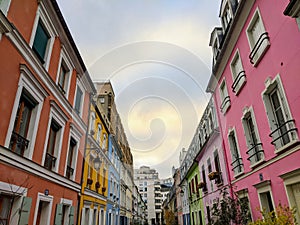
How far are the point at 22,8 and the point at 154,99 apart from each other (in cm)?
700

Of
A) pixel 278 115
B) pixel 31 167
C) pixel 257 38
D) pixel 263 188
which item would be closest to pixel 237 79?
pixel 257 38

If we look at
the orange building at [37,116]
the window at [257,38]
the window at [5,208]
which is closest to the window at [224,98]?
the window at [257,38]

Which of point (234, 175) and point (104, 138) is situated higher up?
point (104, 138)

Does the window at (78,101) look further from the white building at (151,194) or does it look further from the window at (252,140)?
the white building at (151,194)

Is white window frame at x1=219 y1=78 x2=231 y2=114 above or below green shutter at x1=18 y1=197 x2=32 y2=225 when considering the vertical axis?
above

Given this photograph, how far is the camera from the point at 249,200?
8.63 m

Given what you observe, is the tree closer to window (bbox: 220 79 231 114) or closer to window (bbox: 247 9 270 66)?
window (bbox: 220 79 231 114)

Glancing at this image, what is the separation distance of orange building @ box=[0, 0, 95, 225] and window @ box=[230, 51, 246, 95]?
23.8 ft

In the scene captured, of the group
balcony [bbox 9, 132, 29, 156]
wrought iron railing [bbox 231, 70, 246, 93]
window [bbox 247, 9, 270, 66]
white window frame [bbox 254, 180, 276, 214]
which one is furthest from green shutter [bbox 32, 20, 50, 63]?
white window frame [bbox 254, 180, 276, 214]

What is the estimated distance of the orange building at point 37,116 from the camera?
5688 millimetres

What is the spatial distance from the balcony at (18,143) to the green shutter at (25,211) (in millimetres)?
1322

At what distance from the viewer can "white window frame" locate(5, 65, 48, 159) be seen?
19.5 feet

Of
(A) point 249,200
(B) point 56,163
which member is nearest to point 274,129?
(A) point 249,200

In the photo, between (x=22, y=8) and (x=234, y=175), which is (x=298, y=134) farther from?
(x=22, y=8)
